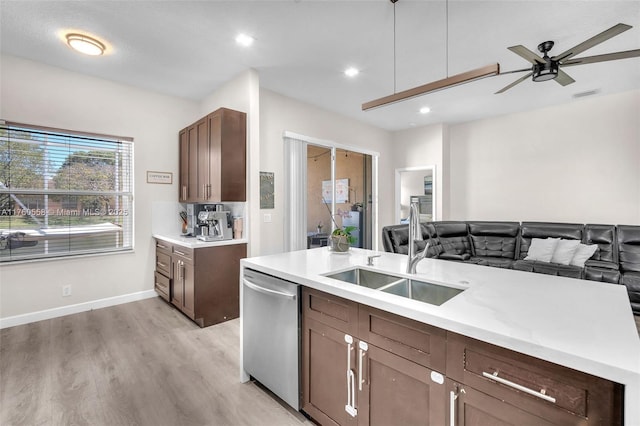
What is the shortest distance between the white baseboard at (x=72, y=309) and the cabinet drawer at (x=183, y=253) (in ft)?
3.42

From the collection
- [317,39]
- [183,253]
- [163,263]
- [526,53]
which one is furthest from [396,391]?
[163,263]

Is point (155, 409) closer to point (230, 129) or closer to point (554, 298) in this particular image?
point (554, 298)

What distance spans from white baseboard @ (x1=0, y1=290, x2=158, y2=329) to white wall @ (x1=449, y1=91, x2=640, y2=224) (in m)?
5.63

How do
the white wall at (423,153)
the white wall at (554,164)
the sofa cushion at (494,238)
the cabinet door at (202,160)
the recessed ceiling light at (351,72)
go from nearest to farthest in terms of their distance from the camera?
1. the recessed ceiling light at (351,72)
2. the cabinet door at (202,160)
3. the white wall at (554,164)
4. the sofa cushion at (494,238)
5. the white wall at (423,153)

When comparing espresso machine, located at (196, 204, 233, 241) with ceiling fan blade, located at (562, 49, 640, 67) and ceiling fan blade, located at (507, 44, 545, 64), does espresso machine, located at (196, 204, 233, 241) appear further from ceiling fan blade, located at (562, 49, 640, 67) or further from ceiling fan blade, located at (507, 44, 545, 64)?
ceiling fan blade, located at (562, 49, 640, 67)

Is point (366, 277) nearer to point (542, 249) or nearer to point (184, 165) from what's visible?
point (184, 165)

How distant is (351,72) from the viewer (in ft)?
11.7

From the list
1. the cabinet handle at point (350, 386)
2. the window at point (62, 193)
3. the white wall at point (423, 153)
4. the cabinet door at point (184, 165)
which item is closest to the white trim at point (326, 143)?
the white wall at point (423, 153)

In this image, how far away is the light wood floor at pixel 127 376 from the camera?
186 cm

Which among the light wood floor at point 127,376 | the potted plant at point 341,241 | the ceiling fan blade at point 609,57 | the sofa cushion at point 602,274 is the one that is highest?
the ceiling fan blade at point 609,57

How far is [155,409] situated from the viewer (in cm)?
192

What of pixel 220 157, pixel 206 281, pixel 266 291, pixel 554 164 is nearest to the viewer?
pixel 266 291

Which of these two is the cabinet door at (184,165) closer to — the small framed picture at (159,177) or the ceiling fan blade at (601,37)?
the small framed picture at (159,177)

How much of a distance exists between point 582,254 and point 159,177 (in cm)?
592
